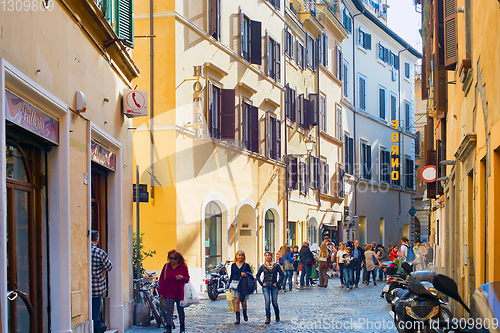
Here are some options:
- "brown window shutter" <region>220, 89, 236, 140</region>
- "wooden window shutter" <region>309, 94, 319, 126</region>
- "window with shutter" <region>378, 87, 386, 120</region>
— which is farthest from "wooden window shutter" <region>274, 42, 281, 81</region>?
"window with shutter" <region>378, 87, 386, 120</region>

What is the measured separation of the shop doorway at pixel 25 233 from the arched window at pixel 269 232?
17055mm

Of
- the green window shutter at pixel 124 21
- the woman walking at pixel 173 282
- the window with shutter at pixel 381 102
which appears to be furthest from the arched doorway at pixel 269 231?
the window with shutter at pixel 381 102

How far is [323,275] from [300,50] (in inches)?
441

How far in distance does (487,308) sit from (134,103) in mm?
9109

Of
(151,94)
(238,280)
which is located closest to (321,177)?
(151,94)

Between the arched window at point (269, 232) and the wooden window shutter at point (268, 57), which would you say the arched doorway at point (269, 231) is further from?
the wooden window shutter at point (268, 57)

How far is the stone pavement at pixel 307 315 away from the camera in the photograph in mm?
12094

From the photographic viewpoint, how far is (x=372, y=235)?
39656 millimetres

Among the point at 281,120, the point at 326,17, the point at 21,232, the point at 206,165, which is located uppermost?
the point at 326,17

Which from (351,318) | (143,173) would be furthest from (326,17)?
(351,318)

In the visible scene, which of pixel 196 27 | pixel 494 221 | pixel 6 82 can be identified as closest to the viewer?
pixel 6 82

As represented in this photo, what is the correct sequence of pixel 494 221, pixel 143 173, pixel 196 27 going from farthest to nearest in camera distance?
pixel 196 27 → pixel 143 173 → pixel 494 221

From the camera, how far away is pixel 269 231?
25438 millimetres

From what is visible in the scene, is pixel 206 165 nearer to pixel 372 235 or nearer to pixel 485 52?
pixel 485 52
